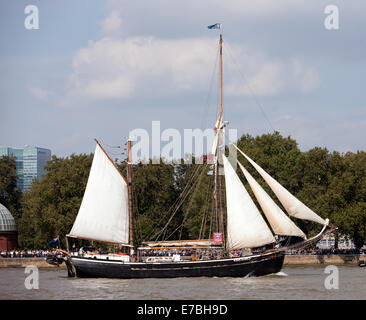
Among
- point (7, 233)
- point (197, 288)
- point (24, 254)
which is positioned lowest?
point (197, 288)

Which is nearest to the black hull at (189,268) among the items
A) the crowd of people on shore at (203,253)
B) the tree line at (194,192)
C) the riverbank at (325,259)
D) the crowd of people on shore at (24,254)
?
the crowd of people on shore at (203,253)

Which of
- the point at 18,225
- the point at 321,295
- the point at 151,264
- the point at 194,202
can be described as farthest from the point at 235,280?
the point at 18,225

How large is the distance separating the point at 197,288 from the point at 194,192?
4682 cm

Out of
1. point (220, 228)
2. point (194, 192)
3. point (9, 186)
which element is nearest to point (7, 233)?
point (9, 186)

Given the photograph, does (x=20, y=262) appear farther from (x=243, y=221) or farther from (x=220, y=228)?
(x=243, y=221)

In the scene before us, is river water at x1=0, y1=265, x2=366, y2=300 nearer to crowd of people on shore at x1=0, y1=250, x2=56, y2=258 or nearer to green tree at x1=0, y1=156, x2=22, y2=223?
crowd of people on shore at x1=0, y1=250, x2=56, y2=258

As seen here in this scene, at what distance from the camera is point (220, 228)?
70375mm

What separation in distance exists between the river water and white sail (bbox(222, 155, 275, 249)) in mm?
3186

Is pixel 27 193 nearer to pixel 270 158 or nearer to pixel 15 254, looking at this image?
pixel 15 254

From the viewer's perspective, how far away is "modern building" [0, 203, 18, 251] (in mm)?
116500

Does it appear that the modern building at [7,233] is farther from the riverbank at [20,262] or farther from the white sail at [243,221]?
the white sail at [243,221]

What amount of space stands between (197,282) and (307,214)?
415 inches

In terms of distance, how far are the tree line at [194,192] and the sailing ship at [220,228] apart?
86.0ft

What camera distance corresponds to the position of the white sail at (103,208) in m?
71.2
